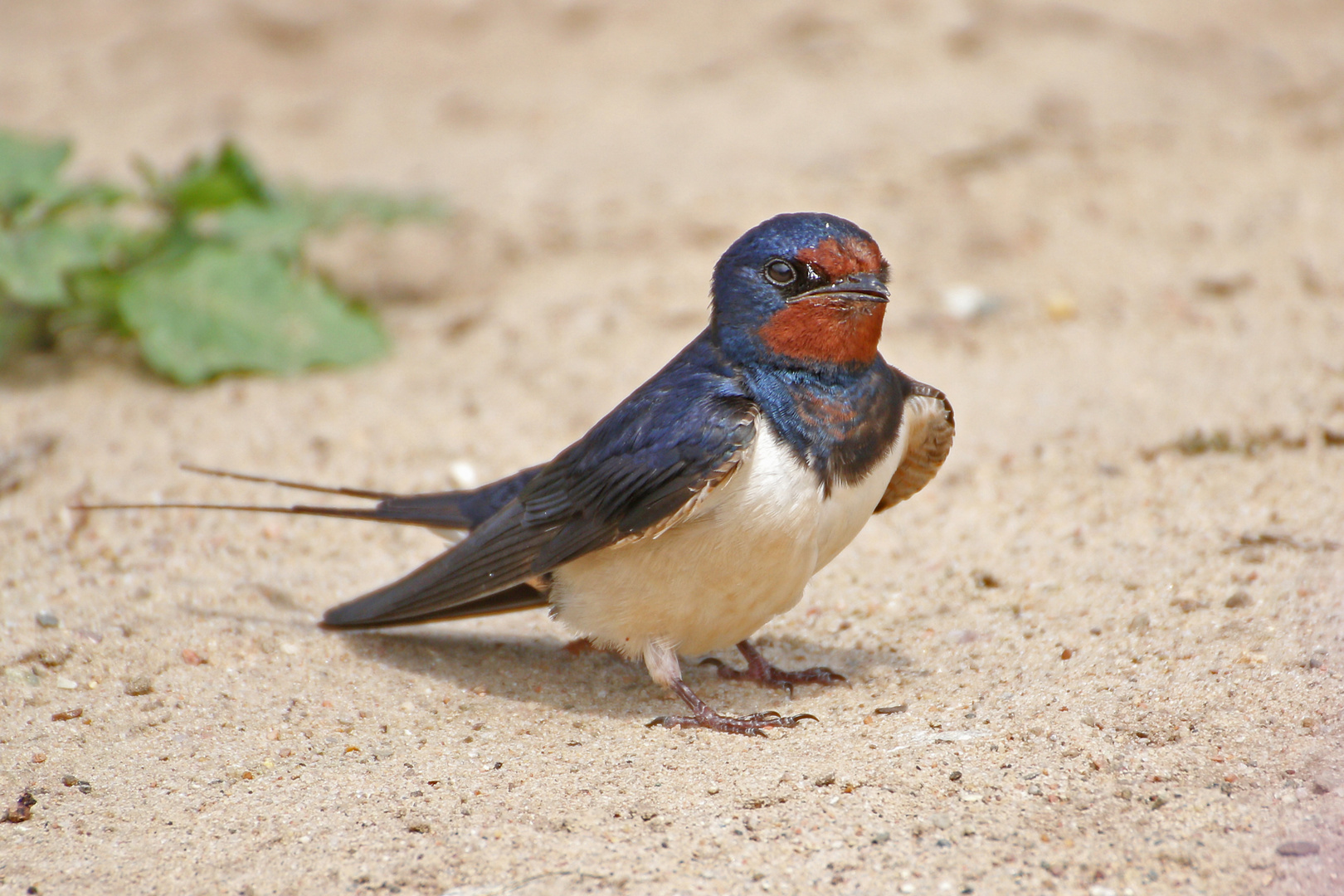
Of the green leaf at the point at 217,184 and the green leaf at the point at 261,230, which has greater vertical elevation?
the green leaf at the point at 217,184

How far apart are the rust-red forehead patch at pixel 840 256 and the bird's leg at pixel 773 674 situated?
1104 millimetres

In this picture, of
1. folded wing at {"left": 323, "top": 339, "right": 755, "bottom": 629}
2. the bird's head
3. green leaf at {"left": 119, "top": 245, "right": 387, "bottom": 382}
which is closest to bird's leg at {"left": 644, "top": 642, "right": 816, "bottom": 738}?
folded wing at {"left": 323, "top": 339, "right": 755, "bottom": 629}

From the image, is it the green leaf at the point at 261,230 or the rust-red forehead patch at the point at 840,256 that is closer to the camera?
the rust-red forehead patch at the point at 840,256

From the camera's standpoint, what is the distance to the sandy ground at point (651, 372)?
2783 mm

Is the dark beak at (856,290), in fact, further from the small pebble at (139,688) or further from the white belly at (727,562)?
the small pebble at (139,688)

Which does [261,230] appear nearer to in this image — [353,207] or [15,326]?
[353,207]

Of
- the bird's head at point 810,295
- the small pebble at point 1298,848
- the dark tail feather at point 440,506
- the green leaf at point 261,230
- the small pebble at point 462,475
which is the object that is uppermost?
the bird's head at point 810,295

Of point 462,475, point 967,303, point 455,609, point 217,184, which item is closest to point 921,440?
point 455,609

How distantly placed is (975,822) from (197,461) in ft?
11.1

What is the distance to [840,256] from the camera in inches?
130

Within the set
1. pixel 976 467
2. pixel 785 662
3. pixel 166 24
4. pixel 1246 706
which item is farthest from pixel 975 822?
pixel 166 24

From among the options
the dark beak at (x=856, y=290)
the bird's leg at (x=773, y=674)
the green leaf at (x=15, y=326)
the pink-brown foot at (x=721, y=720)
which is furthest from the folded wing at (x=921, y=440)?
the green leaf at (x=15, y=326)

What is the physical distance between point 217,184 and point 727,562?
3.56 meters

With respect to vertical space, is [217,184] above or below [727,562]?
above
